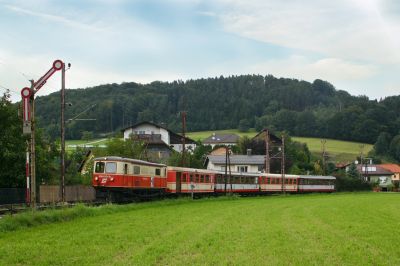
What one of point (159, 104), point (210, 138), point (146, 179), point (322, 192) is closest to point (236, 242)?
point (146, 179)

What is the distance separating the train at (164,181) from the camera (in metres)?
39.1

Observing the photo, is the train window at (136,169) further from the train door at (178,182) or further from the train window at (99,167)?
the train door at (178,182)

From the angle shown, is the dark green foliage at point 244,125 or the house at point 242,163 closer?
the house at point 242,163

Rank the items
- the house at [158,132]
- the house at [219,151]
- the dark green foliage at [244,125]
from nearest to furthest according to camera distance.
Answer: the house at [158,132]
the house at [219,151]
the dark green foliage at [244,125]

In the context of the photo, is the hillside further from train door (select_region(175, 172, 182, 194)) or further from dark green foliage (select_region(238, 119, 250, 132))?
train door (select_region(175, 172, 182, 194))

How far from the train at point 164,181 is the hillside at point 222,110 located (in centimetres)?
6435

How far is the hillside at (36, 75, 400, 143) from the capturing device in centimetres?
14362

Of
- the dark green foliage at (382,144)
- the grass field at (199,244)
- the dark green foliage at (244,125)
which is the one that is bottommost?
the grass field at (199,244)

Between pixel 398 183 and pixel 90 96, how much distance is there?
7951cm

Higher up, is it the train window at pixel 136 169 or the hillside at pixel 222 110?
the hillside at pixel 222 110

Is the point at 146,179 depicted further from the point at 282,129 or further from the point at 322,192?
the point at 282,129

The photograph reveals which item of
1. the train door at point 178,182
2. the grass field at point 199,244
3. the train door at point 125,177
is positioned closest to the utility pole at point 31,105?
the grass field at point 199,244

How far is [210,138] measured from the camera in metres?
152

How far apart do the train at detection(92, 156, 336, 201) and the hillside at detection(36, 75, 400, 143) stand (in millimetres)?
64349
